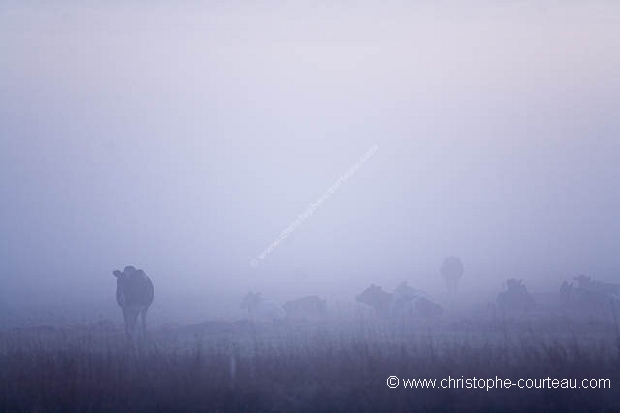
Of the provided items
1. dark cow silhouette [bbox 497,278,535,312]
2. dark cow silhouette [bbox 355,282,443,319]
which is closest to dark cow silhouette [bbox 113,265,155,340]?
dark cow silhouette [bbox 355,282,443,319]

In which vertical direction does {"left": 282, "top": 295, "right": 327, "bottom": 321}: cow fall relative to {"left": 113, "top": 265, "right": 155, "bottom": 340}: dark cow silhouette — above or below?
below

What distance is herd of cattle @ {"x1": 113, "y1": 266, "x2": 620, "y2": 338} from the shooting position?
30578mm

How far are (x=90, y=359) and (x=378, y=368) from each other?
28.9 ft

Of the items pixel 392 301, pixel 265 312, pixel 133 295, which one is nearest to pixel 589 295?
pixel 392 301

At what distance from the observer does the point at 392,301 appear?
37.9 metres

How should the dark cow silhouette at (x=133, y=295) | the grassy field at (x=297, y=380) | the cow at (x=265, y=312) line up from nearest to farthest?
the grassy field at (x=297, y=380)
the dark cow silhouette at (x=133, y=295)
the cow at (x=265, y=312)

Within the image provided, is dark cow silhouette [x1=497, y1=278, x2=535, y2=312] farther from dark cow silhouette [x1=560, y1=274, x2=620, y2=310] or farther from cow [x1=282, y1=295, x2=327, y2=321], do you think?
cow [x1=282, y1=295, x2=327, y2=321]

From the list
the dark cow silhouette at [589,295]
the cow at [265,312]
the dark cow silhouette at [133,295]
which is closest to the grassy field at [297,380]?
the dark cow silhouette at [133,295]

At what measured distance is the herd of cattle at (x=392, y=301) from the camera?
30578 mm

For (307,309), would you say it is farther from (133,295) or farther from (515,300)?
(133,295)

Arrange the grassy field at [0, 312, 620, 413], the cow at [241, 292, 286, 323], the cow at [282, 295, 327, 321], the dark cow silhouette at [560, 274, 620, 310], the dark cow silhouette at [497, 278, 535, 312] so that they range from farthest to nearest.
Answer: the cow at [282, 295, 327, 321] < the cow at [241, 292, 286, 323] < the dark cow silhouette at [497, 278, 535, 312] < the dark cow silhouette at [560, 274, 620, 310] < the grassy field at [0, 312, 620, 413]

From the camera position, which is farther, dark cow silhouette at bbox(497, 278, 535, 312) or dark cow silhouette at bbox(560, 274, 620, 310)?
dark cow silhouette at bbox(497, 278, 535, 312)

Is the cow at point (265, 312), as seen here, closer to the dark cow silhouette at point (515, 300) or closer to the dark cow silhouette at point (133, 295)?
the dark cow silhouette at point (133, 295)

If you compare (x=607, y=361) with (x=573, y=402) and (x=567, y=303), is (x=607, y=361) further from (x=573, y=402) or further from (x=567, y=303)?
(x=567, y=303)
